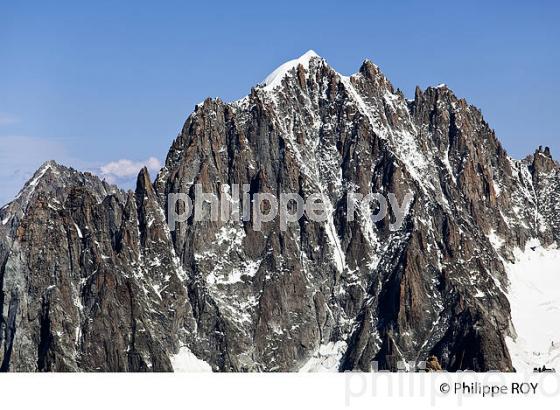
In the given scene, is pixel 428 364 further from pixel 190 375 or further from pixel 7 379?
pixel 7 379

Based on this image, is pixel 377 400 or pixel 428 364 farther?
pixel 428 364

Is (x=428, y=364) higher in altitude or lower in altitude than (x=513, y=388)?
higher

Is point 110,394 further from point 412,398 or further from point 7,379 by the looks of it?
point 412,398

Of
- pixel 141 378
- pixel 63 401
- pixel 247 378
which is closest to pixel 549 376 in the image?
pixel 247 378

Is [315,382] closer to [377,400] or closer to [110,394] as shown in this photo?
[377,400]

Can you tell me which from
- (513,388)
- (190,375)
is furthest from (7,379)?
(513,388)

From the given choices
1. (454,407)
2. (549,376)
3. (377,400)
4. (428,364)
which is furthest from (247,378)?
(428,364)

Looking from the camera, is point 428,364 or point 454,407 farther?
point 428,364
